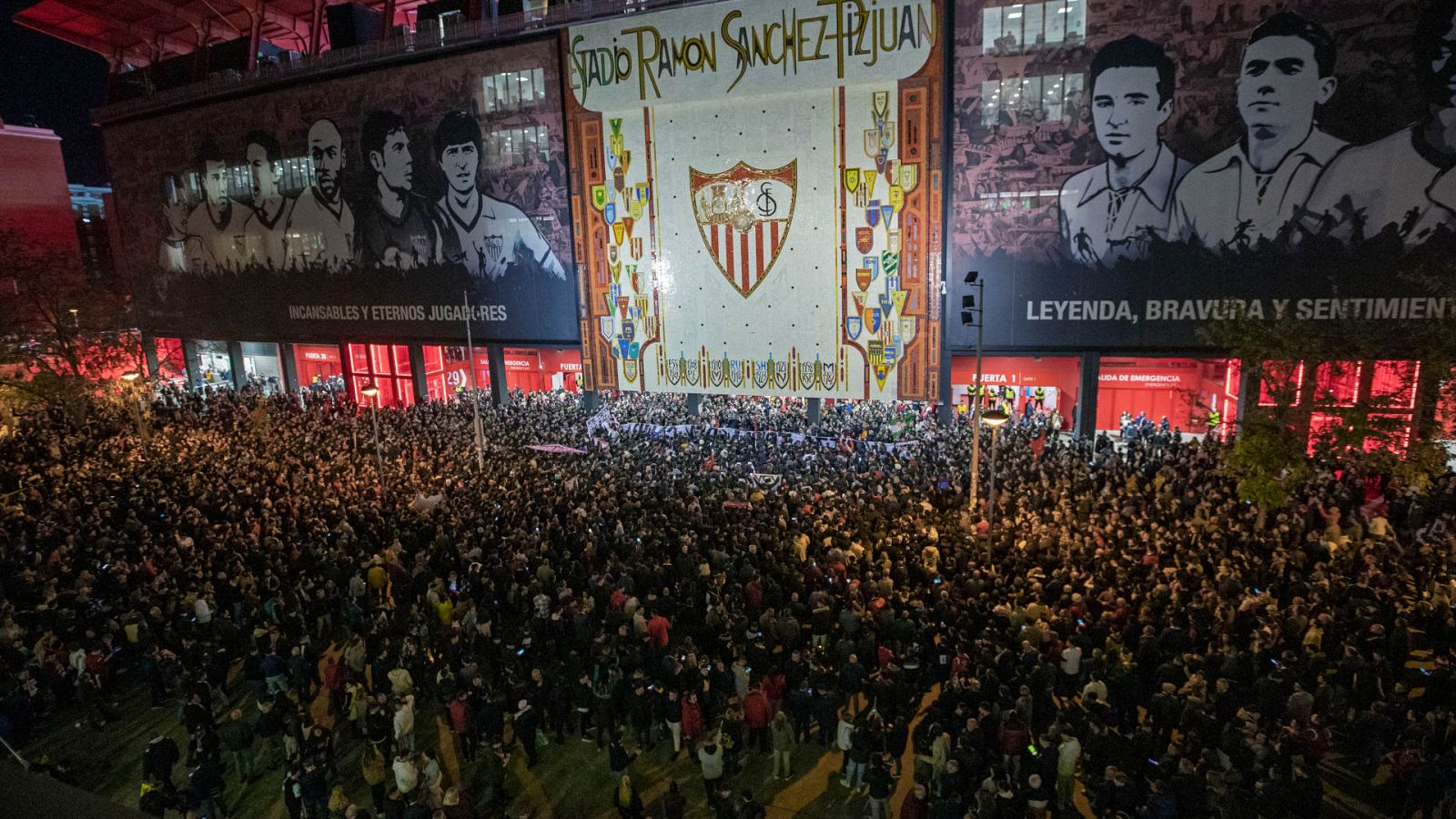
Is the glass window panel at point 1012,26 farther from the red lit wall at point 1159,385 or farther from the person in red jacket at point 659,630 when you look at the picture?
the person in red jacket at point 659,630

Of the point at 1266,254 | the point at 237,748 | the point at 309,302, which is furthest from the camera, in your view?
the point at 309,302

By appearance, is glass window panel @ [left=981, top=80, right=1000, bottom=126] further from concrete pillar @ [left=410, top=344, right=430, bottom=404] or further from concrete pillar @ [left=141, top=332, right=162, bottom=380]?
concrete pillar @ [left=141, top=332, right=162, bottom=380]

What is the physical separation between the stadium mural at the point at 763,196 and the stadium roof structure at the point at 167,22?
16371 mm

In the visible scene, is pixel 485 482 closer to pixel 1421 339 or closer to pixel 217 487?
pixel 217 487

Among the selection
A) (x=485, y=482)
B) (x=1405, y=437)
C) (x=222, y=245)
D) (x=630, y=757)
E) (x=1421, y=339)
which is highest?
(x=222, y=245)

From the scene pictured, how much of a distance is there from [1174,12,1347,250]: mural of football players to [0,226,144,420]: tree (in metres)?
40.2

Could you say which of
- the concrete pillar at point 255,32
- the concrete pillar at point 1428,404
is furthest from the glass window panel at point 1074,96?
the concrete pillar at point 255,32

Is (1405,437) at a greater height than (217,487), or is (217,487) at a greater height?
(1405,437)

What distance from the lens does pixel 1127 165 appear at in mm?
22688

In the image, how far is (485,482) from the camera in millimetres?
19625

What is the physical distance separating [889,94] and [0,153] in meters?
48.5

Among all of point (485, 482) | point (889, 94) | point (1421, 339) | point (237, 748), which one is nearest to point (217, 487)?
point (485, 482)

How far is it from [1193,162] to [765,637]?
20.9 meters


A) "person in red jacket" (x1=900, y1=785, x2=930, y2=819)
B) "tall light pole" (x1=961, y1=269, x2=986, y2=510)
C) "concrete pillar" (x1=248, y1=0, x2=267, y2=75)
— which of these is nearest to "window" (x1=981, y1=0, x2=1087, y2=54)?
"tall light pole" (x1=961, y1=269, x2=986, y2=510)
